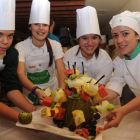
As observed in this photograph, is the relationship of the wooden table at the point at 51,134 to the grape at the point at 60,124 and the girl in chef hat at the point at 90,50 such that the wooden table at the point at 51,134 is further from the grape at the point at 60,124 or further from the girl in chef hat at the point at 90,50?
the girl in chef hat at the point at 90,50

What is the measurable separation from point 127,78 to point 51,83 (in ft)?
2.39

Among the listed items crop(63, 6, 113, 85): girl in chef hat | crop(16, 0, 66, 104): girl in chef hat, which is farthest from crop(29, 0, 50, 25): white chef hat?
crop(63, 6, 113, 85): girl in chef hat

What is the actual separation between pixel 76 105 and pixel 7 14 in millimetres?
802

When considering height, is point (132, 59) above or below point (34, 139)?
above

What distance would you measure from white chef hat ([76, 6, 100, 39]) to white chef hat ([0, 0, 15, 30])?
62 cm

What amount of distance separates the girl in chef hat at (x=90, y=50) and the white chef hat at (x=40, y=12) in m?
0.31

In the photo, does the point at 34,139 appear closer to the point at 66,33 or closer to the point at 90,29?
the point at 90,29

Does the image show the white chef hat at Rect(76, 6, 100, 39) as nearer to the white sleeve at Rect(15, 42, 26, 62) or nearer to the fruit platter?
the white sleeve at Rect(15, 42, 26, 62)

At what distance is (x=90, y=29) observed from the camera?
4.68ft

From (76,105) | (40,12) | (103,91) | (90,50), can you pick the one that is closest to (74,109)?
(76,105)

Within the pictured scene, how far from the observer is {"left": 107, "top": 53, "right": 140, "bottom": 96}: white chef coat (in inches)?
49.1

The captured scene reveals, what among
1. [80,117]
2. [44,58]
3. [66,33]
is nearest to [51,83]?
[44,58]

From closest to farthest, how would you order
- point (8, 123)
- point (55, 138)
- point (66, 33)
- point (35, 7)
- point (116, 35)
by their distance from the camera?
point (55, 138)
point (8, 123)
point (116, 35)
point (35, 7)
point (66, 33)

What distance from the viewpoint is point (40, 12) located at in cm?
145
